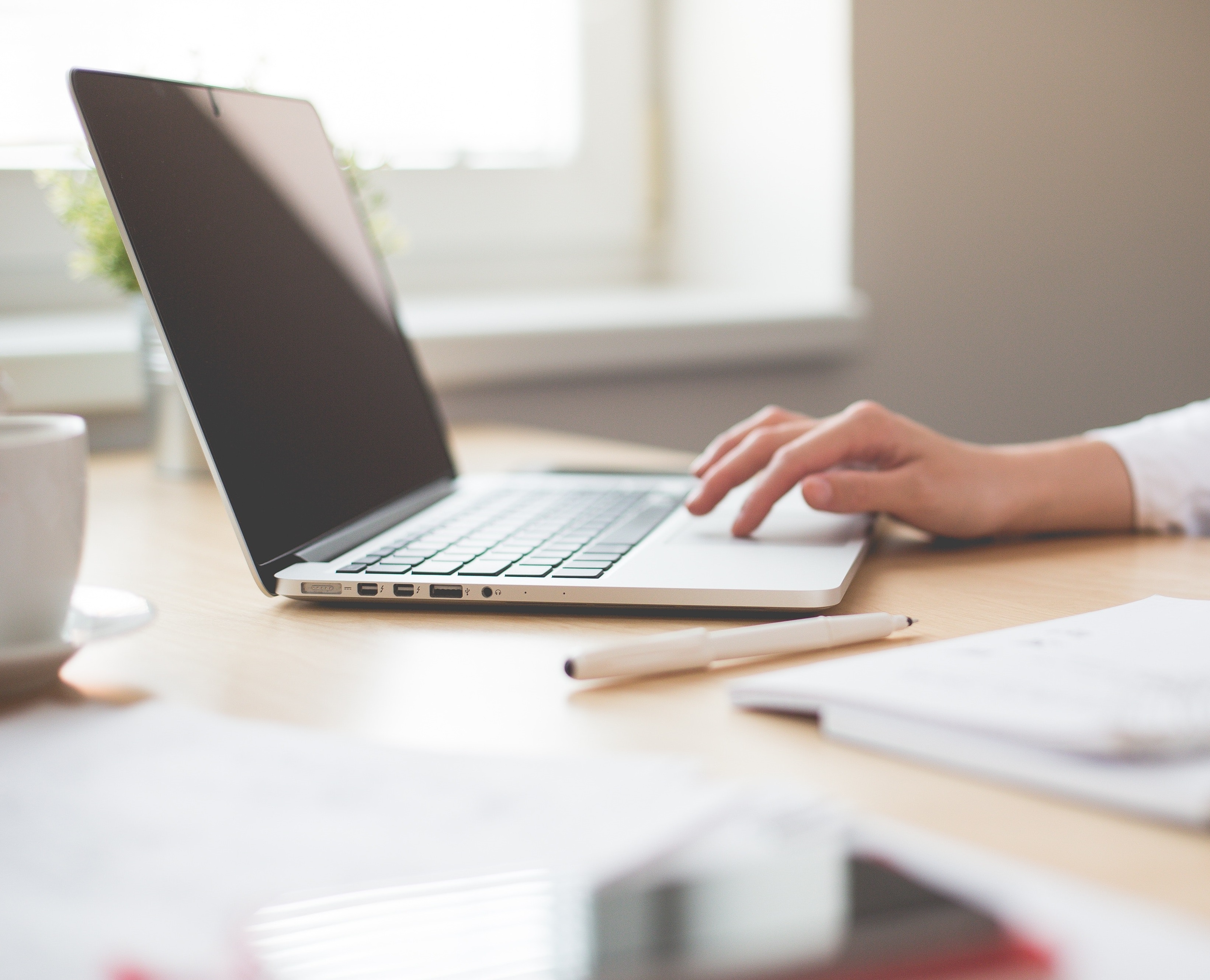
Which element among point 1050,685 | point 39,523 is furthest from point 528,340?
point 1050,685

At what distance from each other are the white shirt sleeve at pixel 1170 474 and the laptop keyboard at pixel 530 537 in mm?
304

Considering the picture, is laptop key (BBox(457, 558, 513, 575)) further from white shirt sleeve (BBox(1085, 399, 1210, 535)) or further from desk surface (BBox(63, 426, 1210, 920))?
white shirt sleeve (BBox(1085, 399, 1210, 535))

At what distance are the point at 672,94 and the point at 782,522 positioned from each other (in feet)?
3.93

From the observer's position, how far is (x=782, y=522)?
77 centimetres

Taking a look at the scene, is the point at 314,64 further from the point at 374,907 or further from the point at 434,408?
the point at 374,907

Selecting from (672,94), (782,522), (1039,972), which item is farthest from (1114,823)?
(672,94)

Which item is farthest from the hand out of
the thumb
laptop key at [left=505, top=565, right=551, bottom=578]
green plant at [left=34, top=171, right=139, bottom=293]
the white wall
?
the white wall

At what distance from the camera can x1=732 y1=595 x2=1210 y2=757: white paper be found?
370 millimetres

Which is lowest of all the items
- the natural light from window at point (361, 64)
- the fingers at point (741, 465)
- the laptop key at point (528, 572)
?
the laptop key at point (528, 572)

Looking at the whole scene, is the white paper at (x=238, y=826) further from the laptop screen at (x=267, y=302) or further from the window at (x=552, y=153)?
the window at (x=552, y=153)

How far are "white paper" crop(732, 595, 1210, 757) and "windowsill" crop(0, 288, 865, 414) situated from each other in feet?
3.05

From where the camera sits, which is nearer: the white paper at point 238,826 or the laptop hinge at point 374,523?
the white paper at point 238,826

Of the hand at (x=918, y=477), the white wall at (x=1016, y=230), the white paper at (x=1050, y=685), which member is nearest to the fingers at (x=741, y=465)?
the hand at (x=918, y=477)

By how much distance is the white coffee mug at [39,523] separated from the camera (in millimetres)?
491
